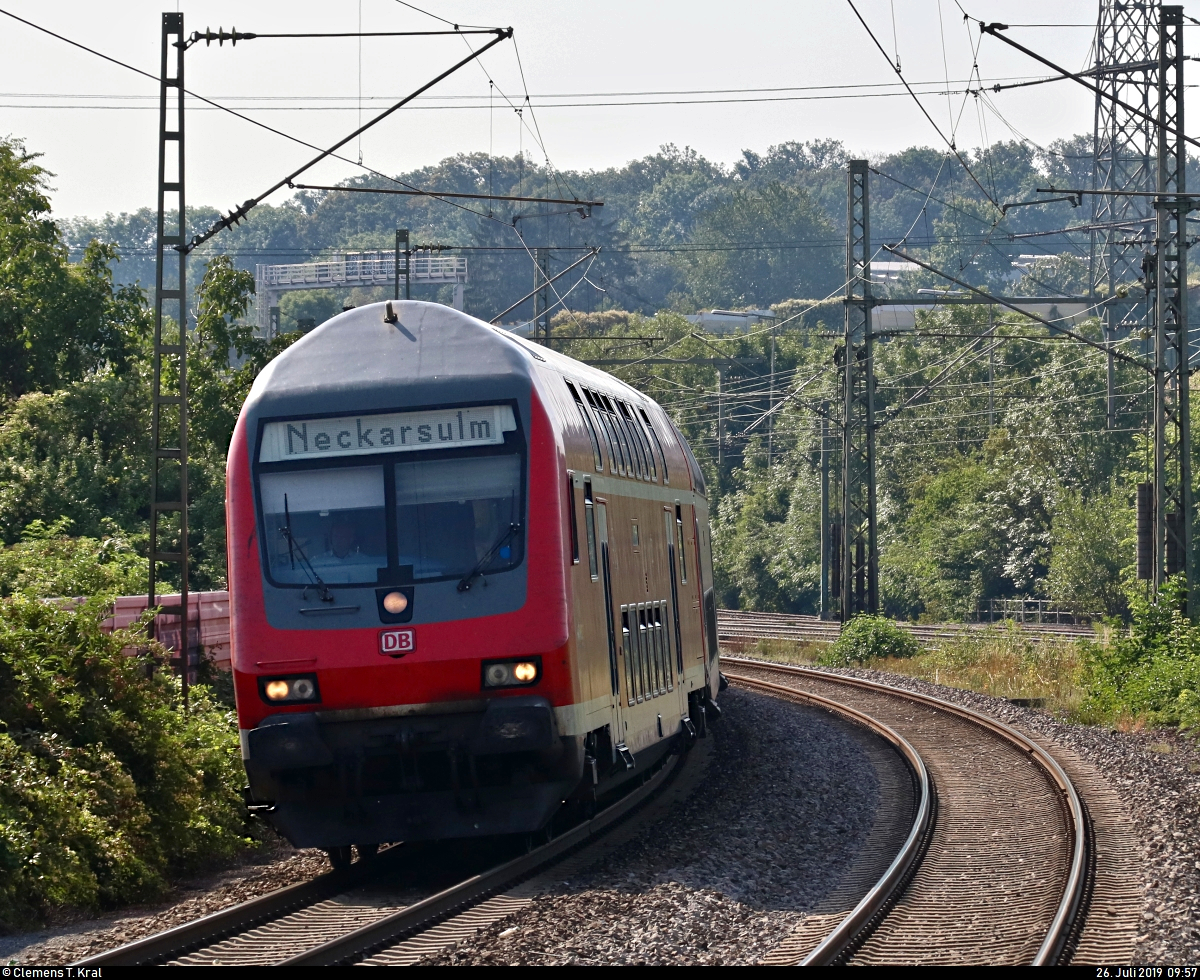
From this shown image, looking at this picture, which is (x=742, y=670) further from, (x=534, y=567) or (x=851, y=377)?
(x=534, y=567)

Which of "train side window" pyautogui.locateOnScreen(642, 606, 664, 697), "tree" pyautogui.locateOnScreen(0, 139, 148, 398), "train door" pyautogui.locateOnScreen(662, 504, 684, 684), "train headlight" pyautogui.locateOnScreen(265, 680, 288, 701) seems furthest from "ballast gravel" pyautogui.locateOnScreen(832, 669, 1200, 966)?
"tree" pyautogui.locateOnScreen(0, 139, 148, 398)

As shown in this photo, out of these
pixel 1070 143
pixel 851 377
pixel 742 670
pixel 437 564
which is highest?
pixel 1070 143

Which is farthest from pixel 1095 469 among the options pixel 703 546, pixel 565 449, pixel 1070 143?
pixel 1070 143

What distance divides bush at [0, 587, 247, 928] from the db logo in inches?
91.9

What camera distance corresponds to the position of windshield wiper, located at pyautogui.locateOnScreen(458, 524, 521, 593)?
1144 cm

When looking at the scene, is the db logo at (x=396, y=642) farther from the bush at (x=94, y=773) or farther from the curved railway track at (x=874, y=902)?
the bush at (x=94, y=773)

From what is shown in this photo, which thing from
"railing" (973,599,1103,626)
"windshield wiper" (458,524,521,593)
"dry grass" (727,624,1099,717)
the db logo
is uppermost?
"windshield wiper" (458,524,521,593)

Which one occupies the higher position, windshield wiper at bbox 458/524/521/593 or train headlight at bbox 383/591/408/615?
windshield wiper at bbox 458/524/521/593

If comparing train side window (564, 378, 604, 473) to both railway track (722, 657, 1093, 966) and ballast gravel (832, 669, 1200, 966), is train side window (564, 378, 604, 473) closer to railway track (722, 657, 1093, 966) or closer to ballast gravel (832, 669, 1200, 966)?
railway track (722, 657, 1093, 966)

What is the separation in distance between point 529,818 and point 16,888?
136 inches

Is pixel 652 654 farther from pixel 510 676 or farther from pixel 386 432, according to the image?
pixel 386 432

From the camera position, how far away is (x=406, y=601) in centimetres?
1142

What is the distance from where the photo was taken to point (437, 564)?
11.5m

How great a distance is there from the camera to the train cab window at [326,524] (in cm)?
1152
